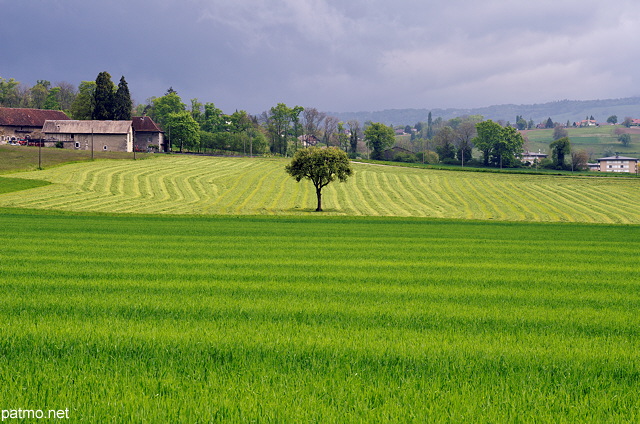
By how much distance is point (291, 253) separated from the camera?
79.1ft

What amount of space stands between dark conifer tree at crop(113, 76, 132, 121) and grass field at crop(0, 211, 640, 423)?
148 metres

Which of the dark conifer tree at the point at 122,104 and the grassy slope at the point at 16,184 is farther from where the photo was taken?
the dark conifer tree at the point at 122,104

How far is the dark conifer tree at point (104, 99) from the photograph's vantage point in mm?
154750

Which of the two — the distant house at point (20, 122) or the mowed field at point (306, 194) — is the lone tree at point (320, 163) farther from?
the distant house at point (20, 122)

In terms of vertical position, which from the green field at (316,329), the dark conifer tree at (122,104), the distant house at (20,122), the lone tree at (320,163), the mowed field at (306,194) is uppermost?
the dark conifer tree at (122,104)

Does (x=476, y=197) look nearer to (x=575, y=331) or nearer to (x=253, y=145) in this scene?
(x=575, y=331)

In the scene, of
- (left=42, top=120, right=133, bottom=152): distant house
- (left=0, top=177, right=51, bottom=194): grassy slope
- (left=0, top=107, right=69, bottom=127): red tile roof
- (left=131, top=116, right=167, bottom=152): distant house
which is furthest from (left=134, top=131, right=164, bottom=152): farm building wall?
(left=0, top=177, right=51, bottom=194): grassy slope

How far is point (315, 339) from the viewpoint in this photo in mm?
10109

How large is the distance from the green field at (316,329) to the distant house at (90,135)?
123m

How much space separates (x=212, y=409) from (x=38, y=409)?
2.27m

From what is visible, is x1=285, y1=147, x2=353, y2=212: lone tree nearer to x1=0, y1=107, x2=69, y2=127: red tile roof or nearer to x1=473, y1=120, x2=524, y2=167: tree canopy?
x1=473, y1=120, x2=524, y2=167: tree canopy

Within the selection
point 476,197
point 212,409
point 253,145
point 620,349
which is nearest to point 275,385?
point 212,409

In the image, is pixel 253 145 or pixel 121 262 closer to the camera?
pixel 121 262

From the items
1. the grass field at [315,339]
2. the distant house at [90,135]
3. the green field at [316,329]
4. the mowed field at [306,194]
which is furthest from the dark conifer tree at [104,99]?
the grass field at [315,339]
